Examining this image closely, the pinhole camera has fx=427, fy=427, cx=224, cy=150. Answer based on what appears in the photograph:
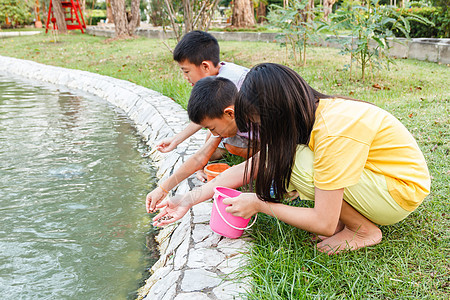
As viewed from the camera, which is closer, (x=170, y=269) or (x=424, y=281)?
(x=424, y=281)

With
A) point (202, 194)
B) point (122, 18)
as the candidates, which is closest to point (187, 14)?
point (202, 194)

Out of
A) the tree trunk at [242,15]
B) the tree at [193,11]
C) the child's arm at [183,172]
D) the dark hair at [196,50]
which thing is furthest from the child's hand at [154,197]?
the tree trunk at [242,15]

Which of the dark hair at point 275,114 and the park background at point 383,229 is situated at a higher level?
the dark hair at point 275,114

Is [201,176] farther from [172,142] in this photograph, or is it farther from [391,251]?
[391,251]

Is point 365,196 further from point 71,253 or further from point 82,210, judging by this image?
point 82,210

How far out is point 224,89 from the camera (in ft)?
8.56

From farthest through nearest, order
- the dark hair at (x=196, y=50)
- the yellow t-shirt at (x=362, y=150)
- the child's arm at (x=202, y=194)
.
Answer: the dark hair at (x=196, y=50), the child's arm at (x=202, y=194), the yellow t-shirt at (x=362, y=150)

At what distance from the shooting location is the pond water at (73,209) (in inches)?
99.4

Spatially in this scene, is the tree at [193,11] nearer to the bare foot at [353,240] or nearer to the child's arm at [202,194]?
the child's arm at [202,194]

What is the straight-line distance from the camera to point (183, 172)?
2.91 metres

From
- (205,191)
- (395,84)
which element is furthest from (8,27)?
(205,191)

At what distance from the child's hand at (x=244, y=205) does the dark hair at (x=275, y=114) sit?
10 centimetres

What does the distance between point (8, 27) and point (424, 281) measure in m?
31.5

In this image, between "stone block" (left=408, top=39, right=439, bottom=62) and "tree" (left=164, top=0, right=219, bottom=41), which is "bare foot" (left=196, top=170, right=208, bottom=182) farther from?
"stone block" (left=408, top=39, right=439, bottom=62)
